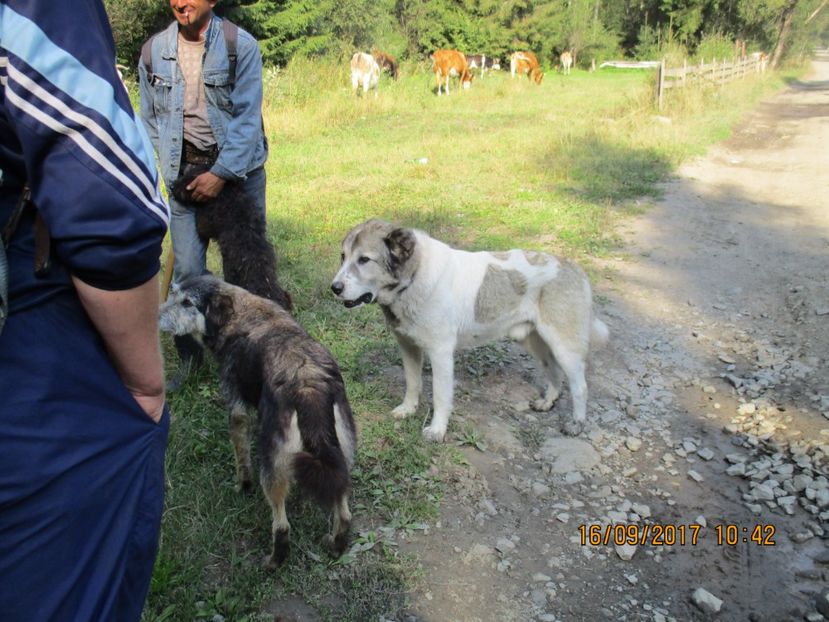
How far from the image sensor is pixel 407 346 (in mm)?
4148

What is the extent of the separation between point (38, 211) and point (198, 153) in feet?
10.4

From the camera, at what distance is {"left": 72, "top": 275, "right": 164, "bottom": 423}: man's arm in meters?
1.19

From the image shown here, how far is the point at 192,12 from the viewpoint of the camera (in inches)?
144

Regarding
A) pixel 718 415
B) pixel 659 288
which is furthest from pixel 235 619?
pixel 659 288

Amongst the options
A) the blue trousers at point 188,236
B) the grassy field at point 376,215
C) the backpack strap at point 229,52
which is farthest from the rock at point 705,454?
the backpack strap at point 229,52

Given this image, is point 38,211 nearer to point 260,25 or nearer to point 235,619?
point 235,619

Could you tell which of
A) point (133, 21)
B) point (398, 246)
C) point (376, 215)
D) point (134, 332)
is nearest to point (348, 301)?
point (398, 246)

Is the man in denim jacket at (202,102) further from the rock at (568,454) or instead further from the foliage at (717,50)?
the foliage at (717,50)

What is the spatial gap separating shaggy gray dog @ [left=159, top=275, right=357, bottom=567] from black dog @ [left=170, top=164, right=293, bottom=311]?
0.42 m

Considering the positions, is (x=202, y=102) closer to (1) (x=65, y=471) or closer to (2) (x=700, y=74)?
(1) (x=65, y=471)

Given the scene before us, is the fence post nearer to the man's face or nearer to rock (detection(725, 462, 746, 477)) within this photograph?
rock (detection(725, 462, 746, 477))

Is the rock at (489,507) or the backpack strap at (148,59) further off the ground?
the backpack strap at (148,59)

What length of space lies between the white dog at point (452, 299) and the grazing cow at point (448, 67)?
21.2 m
